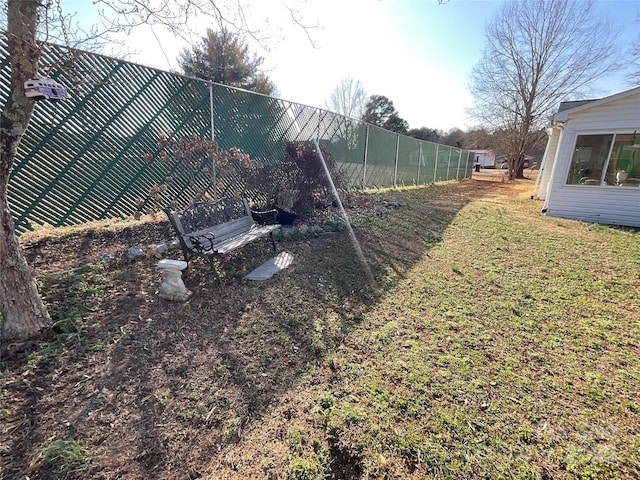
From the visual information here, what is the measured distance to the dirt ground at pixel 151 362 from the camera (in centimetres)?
159

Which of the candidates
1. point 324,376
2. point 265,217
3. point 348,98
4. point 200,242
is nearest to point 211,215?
point 200,242

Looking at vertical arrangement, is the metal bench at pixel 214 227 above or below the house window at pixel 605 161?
below

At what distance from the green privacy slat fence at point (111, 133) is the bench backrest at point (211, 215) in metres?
1.36

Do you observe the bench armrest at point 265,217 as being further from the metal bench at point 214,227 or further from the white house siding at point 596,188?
the white house siding at point 596,188

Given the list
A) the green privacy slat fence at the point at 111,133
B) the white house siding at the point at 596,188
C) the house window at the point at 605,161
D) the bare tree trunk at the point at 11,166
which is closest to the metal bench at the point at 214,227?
the bare tree trunk at the point at 11,166

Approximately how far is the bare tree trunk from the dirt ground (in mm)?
230

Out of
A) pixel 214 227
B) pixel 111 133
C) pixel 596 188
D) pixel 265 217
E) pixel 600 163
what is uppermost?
pixel 111 133

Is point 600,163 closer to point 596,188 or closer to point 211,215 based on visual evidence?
point 596,188

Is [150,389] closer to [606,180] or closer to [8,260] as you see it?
[8,260]

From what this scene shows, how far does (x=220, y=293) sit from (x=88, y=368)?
4.42 ft

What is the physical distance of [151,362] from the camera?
2244 mm

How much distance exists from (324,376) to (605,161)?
9.72m

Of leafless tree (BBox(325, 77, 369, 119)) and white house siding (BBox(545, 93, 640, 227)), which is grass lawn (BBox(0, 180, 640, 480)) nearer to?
white house siding (BBox(545, 93, 640, 227))

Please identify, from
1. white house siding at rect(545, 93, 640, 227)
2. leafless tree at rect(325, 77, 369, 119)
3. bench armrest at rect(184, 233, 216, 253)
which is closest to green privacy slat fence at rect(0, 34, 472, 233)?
bench armrest at rect(184, 233, 216, 253)
